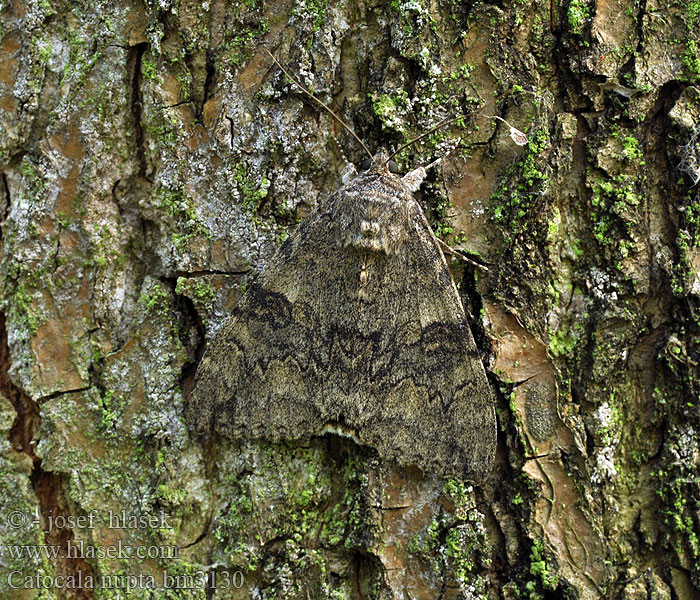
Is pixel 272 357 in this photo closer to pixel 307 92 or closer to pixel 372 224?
pixel 372 224

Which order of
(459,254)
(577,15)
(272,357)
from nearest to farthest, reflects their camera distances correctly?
(577,15) < (459,254) < (272,357)

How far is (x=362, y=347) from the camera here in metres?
2.11

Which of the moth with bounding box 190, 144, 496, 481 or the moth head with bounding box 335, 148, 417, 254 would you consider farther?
the moth head with bounding box 335, 148, 417, 254

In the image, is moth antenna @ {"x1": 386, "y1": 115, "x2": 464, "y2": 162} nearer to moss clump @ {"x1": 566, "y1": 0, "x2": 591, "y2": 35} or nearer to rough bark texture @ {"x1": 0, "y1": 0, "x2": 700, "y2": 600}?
rough bark texture @ {"x1": 0, "y1": 0, "x2": 700, "y2": 600}

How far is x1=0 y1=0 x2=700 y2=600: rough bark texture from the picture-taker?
188 cm

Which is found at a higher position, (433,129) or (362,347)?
(433,129)

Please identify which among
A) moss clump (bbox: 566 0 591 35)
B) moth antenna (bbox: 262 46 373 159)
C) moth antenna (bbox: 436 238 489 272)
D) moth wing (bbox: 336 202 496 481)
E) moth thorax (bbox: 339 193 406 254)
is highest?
moss clump (bbox: 566 0 591 35)

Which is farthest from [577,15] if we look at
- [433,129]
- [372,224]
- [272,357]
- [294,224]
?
[272,357]

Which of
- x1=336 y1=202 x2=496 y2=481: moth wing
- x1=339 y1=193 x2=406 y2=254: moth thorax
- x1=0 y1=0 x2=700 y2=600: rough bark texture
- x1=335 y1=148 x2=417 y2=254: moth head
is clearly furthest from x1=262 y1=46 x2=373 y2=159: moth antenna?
x1=336 y1=202 x2=496 y2=481: moth wing

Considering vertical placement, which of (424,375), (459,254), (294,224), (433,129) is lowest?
(424,375)

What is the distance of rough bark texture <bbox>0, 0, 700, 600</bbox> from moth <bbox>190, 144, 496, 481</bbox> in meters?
0.07

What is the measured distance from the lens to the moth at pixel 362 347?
6.48 feet

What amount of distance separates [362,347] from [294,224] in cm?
54

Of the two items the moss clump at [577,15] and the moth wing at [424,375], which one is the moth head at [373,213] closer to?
the moth wing at [424,375]
